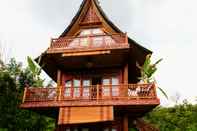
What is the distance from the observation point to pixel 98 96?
63.7 feet

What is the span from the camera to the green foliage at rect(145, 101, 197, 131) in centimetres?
4234

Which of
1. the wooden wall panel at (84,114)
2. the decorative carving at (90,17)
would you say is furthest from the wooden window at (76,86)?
the decorative carving at (90,17)

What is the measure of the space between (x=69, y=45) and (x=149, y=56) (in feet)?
17.9

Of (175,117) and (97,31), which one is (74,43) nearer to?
(97,31)

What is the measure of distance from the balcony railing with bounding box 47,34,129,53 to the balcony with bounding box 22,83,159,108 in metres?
2.53

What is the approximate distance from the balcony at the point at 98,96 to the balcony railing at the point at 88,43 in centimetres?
253

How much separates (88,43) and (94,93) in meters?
3.41

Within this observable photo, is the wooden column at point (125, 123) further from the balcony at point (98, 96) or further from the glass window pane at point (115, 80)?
the glass window pane at point (115, 80)

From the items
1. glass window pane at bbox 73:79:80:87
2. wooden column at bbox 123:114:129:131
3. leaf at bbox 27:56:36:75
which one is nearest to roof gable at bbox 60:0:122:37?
leaf at bbox 27:56:36:75

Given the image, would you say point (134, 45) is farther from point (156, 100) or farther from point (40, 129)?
point (40, 129)

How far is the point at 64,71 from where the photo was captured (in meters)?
22.9

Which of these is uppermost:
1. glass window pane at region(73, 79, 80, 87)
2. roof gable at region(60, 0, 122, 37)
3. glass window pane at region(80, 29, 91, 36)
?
roof gable at region(60, 0, 122, 37)

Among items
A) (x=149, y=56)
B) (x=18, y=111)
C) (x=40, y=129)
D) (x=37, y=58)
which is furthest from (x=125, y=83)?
(x=40, y=129)

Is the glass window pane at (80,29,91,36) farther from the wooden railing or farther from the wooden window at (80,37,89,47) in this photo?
the wooden railing
